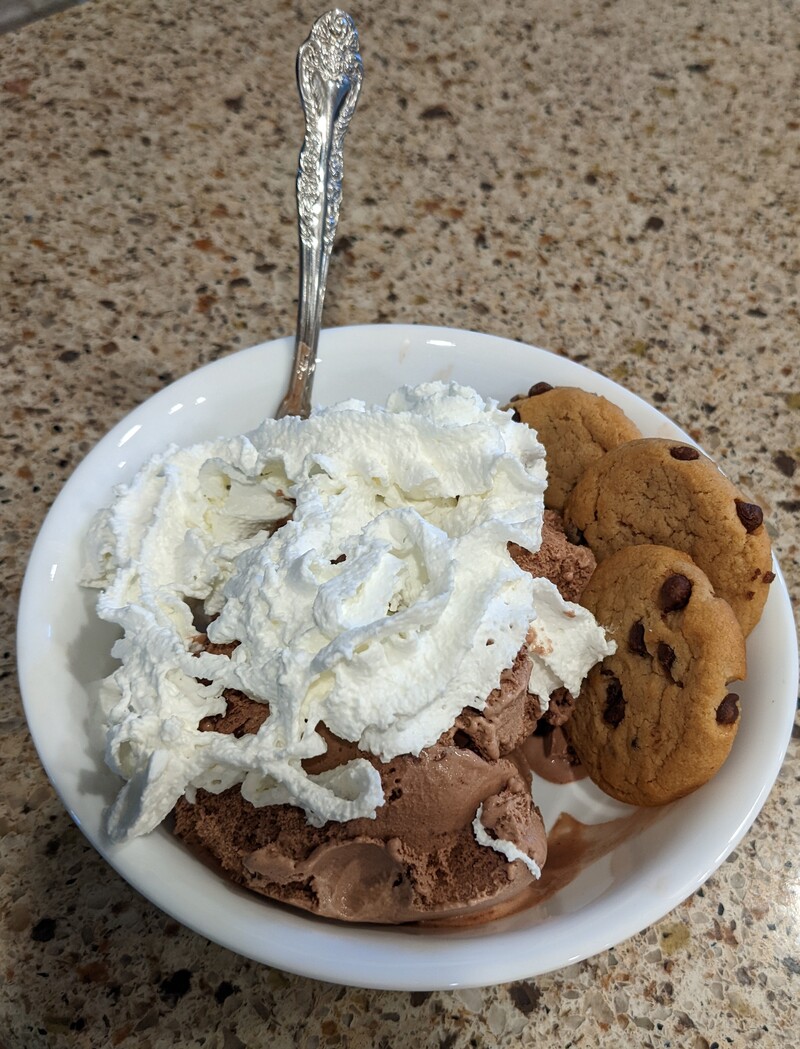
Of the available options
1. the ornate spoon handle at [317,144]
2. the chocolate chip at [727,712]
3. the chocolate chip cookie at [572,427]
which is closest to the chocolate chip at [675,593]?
the chocolate chip at [727,712]

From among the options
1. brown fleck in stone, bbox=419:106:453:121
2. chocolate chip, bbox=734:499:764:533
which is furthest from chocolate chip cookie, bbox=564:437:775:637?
brown fleck in stone, bbox=419:106:453:121

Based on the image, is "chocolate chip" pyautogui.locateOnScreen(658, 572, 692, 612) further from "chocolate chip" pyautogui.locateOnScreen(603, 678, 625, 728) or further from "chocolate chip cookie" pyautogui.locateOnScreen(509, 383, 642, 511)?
"chocolate chip cookie" pyautogui.locateOnScreen(509, 383, 642, 511)

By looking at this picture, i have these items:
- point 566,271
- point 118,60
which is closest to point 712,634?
point 566,271

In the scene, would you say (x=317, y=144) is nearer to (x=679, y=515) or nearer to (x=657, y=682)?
(x=679, y=515)

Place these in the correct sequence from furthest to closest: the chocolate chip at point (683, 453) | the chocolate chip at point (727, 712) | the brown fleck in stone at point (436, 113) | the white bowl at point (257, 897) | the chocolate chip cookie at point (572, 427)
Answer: the brown fleck in stone at point (436, 113) < the chocolate chip cookie at point (572, 427) < the chocolate chip at point (683, 453) < the chocolate chip at point (727, 712) < the white bowl at point (257, 897)

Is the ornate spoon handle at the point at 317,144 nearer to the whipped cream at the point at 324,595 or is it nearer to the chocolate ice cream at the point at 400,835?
the whipped cream at the point at 324,595

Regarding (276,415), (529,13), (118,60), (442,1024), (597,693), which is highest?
(529,13)

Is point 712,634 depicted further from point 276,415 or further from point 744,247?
point 744,247
